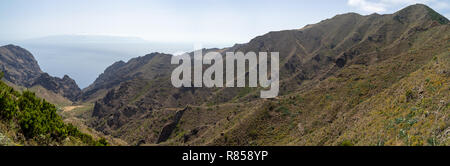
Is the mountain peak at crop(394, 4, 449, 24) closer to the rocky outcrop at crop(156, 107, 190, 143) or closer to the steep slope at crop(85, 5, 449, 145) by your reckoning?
the steep slope at crop(85, 5, 449, 145)

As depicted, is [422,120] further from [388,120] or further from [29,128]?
[29,128]

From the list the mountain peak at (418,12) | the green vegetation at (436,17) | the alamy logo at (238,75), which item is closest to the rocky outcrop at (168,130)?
the alamy logo at (238,75)

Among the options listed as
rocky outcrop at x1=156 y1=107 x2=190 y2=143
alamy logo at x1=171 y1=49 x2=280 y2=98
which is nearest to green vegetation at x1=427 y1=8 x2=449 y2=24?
alamy logo at x1=171 y1=49 x2=280 y2=98

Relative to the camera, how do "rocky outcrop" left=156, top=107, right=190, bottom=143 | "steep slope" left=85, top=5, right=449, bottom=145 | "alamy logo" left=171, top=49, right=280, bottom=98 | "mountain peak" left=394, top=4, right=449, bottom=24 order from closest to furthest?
"steep slope" left=85, top=5, right=449, bottom=145, "rocky outcrop" left=156, top=107, right=190, bottom=143, "mountain peak" left=394, top=4, right=449, bottom=24, "alamy logo" left=171, top=49, right=280, bottom=98

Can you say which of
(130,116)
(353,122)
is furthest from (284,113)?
(130,116)

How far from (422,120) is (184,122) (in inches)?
2671

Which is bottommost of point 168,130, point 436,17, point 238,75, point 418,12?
point 168,130

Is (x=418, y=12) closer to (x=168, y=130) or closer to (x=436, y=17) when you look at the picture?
(x=436, y=17)

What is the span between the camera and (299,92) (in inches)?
2842

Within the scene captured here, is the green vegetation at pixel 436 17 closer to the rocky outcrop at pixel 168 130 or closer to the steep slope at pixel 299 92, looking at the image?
the steep slope at pixel 299 92

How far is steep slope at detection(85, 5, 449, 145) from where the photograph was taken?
44125mm

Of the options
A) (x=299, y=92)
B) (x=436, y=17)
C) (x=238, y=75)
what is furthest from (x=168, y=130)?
(x=436, y=17)
